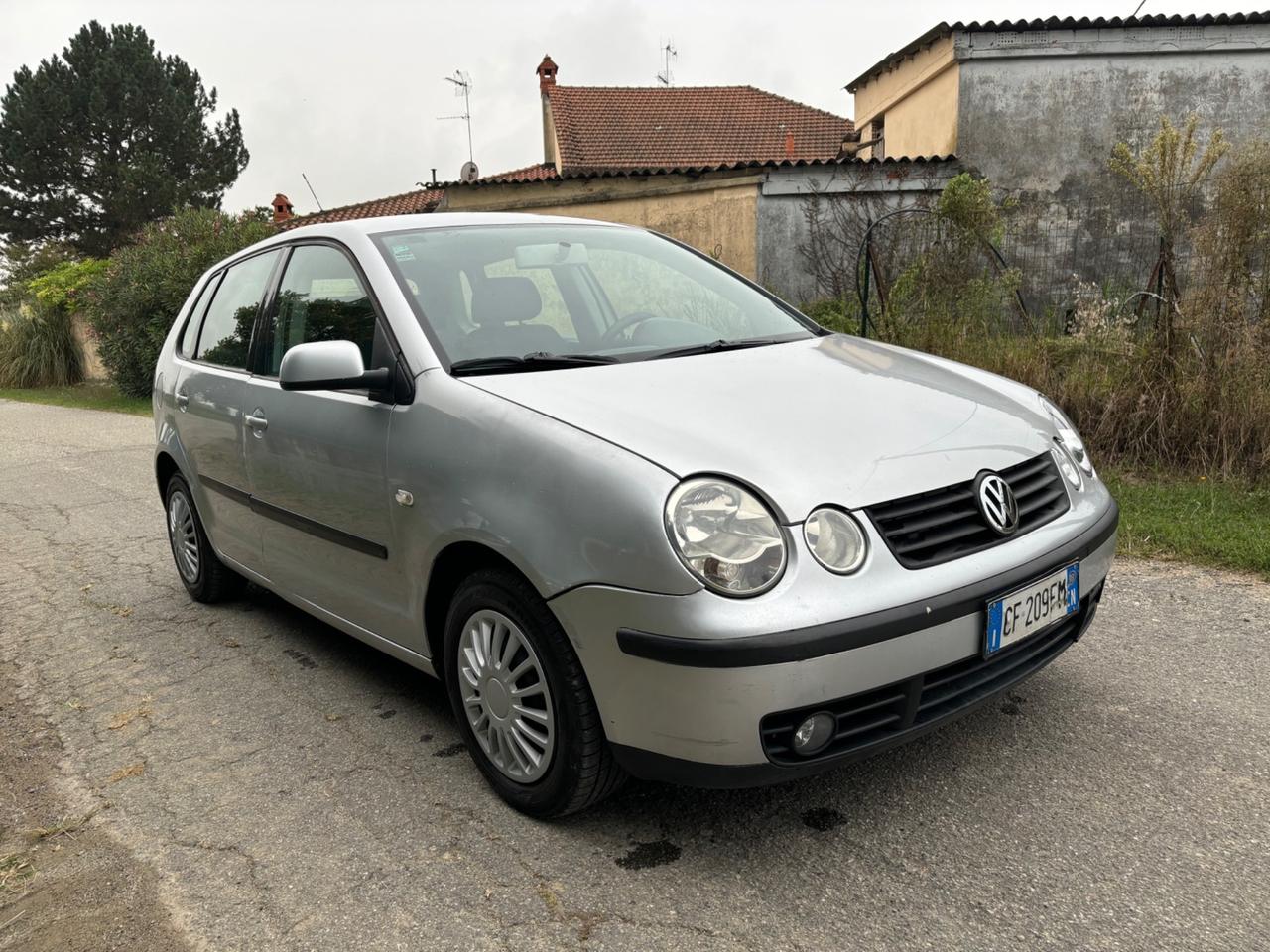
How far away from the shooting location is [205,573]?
464 centimetres

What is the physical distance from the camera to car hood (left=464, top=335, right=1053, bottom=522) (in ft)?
7.61

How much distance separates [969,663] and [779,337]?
1.41 m

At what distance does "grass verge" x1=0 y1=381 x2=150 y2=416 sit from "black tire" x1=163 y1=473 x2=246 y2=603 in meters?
10.5

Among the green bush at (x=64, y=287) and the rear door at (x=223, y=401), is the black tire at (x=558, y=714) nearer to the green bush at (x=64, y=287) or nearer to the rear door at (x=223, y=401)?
the rear door at (x=223, y=401)

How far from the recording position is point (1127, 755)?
2838mm

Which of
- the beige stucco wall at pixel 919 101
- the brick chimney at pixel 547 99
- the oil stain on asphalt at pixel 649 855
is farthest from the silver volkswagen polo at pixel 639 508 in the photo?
the brick chimney at pixel 547 99

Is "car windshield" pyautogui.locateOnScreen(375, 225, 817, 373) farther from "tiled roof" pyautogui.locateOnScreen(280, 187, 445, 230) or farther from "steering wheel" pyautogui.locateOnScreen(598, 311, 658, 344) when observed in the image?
"tiled roof" pyautogui.locateOnScreen(280, 187, 445, 230)

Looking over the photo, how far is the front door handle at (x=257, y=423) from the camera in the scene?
363cm

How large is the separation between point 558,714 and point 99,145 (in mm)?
45910

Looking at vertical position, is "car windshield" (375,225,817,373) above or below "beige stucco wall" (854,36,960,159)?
below

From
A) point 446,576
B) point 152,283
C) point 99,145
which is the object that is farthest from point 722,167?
point 99,145

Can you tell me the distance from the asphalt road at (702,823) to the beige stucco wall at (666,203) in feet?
35.4

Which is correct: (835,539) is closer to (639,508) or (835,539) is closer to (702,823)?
(639,508)

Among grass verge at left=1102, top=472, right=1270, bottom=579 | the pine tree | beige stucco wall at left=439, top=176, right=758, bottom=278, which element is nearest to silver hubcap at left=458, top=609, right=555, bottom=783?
grass verge at left=1102, top=472, right=1270, bottom=579
